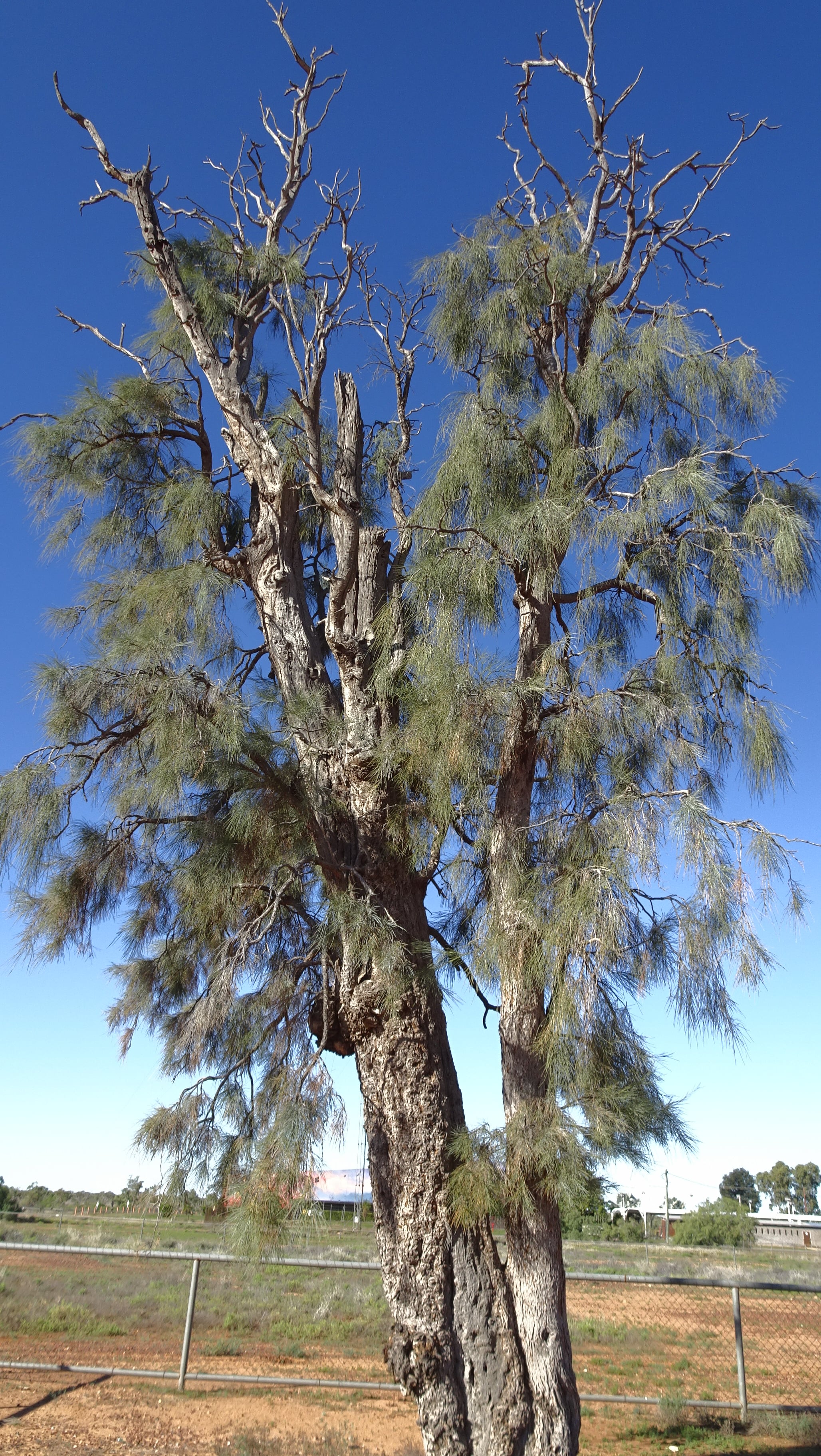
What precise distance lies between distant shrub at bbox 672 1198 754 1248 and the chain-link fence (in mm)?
8215

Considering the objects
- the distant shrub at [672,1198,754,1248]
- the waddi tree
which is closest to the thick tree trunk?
the waddi tree

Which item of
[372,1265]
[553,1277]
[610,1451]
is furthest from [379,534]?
[610,1451]

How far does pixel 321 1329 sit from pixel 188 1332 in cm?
337

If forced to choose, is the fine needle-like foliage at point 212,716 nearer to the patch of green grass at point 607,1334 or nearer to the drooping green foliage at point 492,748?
the drooping green foliage at point 492,748

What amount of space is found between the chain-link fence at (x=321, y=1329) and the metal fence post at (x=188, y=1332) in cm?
1

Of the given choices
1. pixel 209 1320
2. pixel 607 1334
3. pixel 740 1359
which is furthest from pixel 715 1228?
pixel 740 1359

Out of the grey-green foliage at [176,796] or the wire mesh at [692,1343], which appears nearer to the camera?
the grey-green foliage at [176,796]

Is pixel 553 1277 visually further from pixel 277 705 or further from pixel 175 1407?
pixel 175 1407

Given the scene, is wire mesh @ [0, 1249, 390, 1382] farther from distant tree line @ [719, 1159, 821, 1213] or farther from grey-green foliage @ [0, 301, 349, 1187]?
distant tree line @ [719, 1159, 821, 1213]

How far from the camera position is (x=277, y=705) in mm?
4094

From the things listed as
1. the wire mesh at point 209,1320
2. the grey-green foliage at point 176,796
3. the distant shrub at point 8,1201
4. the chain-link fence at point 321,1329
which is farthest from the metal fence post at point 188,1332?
the distant shrub at point 8,1201

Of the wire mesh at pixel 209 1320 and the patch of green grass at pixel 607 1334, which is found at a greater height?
the wire mesh at pixel 209 1320

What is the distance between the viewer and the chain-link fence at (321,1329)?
5453 mm

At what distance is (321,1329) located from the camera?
8312 millimetres
